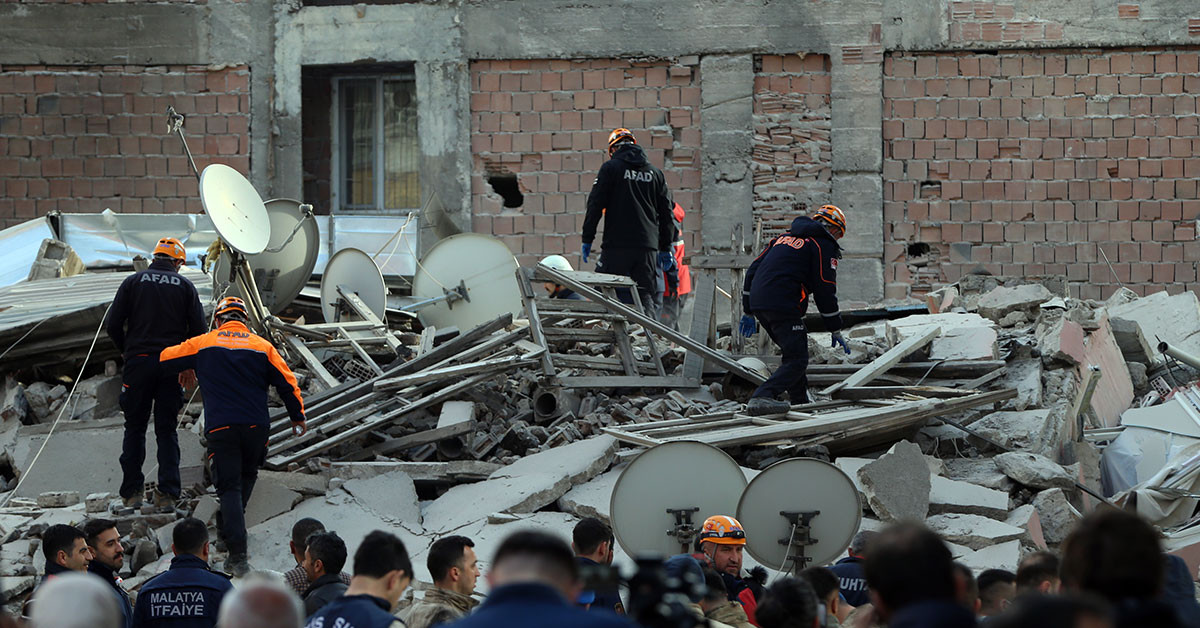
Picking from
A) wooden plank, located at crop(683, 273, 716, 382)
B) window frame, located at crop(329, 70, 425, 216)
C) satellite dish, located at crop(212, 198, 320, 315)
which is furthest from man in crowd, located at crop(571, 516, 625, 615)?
window frame, located at crop(329, 70, 425, 216)

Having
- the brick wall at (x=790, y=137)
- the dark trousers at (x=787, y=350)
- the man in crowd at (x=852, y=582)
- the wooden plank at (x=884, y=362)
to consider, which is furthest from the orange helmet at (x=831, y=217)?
the brick wall at (x=790, y=137)

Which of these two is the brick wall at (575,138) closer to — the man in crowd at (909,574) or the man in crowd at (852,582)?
the man in crowd at (852,582)

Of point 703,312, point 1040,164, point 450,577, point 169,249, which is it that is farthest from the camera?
point 1040,164

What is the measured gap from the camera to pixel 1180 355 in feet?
41.3

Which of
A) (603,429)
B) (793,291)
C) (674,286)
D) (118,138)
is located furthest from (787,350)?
(118,138)

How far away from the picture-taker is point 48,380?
1209 cm

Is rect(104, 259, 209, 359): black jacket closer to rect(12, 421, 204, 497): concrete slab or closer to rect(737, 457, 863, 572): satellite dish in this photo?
rect(12, 421, 204, 497): concrete slab

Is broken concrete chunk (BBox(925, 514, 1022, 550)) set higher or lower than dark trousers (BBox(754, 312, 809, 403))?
lower

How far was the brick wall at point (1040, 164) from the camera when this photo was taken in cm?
1641

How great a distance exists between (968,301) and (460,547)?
977cm

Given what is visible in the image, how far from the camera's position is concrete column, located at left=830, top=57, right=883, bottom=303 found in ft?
54.3

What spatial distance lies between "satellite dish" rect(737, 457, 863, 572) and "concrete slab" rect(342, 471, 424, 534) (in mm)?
2338

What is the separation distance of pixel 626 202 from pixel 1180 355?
17.2 ft

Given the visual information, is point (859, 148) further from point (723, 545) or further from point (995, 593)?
point (995, 593)
